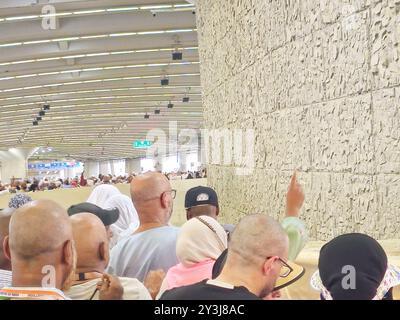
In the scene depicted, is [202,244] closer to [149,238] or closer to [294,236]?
[294,236]

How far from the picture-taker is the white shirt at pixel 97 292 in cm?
206

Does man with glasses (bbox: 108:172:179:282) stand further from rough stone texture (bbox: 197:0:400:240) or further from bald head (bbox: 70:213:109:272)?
rough stone texture (bbox: 197:0:400:240)

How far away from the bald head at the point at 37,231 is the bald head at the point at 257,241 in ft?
1.98

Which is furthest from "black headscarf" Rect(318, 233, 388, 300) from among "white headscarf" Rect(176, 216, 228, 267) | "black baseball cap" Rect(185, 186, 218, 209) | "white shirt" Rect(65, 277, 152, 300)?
"black baseball cap" Rect(185, 186, 218, 209)

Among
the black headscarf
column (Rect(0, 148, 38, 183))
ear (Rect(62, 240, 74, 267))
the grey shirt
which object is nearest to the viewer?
the black headscarf

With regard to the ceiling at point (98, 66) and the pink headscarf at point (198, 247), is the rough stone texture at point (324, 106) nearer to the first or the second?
the pink headscarf at point (198, 247)

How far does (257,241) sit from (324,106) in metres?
2.48

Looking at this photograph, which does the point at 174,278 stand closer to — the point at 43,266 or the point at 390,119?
the point at 43,266

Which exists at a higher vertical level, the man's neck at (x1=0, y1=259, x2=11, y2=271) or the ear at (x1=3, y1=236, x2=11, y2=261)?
the ear at (x1=3, y1=236, x2=11, y2=261)

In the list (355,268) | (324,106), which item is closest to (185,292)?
(355,268)

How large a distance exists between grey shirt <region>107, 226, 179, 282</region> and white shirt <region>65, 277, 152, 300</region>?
1.87 feet

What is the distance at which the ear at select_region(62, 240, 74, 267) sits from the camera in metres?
1.82

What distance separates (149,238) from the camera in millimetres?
2791
